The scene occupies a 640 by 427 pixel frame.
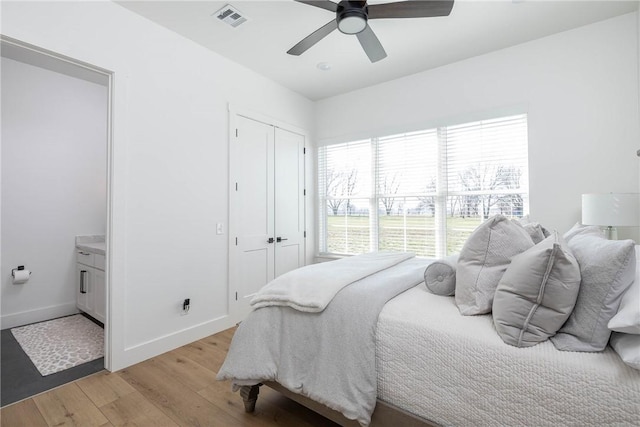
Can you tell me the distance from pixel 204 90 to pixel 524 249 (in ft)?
9.95

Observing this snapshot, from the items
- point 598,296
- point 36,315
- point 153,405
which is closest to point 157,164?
point 153,405

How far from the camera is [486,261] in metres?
1.45

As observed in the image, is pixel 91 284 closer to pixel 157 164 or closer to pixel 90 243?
pixel 90 243

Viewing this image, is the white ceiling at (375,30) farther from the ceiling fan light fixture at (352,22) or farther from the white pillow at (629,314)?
the white pillow at (629,314)

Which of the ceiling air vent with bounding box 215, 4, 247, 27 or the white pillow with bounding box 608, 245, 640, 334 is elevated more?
the ceiling air vent with bounding box 215, 4, 247, 27

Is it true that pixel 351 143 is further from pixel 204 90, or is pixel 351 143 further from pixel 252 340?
pixel 252 340

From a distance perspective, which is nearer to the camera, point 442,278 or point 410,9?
point 442,278

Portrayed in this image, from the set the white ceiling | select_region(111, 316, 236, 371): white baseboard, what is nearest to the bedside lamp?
the white ceiling

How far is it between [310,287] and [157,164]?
1.90 meters

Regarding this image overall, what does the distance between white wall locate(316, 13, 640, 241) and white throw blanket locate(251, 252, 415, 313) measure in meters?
2.12

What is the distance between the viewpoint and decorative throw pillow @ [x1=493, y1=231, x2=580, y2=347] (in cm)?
112

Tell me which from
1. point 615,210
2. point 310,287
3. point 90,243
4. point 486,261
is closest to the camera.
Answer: point 486,261

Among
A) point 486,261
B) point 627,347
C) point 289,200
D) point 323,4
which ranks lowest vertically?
point 627,347

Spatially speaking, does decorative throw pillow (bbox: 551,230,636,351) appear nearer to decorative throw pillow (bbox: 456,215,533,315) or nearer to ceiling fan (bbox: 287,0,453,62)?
decorative throw pillow (bbox: 456,215,533,315)
